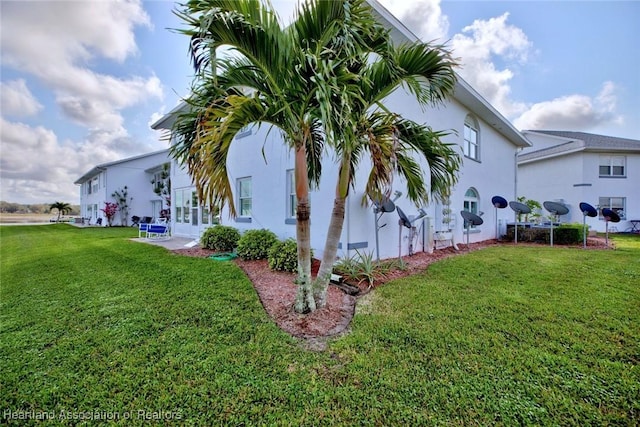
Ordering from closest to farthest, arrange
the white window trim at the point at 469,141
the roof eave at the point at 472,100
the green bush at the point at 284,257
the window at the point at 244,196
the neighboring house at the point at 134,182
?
the green bush at the point at 284,257
the roof eave at the point at 472,100
the window at the point at 244,196
the white window trim at the point at 469,141
the neighboring house at the point at 134,182

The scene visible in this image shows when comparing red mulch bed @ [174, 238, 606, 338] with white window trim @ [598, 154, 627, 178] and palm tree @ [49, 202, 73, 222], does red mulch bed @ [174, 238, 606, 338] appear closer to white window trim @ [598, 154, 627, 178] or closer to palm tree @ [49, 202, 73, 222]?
white window trim @ [598, 154, 627, 178]

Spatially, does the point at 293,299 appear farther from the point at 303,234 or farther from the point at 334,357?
the point at 334,357

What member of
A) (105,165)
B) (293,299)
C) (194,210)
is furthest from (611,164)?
(105,165)

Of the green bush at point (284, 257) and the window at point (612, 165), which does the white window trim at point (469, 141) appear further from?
the window at point (612, 165)

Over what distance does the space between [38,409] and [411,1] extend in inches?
449

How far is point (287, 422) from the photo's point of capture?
7.16 ft

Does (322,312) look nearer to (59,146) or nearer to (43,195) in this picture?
(59,146)

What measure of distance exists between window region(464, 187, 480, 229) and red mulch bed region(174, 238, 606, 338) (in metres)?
5.55

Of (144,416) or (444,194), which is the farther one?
(444,194)

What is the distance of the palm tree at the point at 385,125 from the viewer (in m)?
3.48

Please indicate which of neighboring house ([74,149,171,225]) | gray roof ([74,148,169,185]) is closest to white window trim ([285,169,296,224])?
gray roof ([74,148,169,185])

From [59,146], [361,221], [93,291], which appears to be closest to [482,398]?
[361,221]

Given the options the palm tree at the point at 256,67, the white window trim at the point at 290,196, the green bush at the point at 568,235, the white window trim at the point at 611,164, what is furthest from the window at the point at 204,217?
the white window trim at the point at 611,164

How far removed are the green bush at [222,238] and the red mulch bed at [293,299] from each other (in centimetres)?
163
